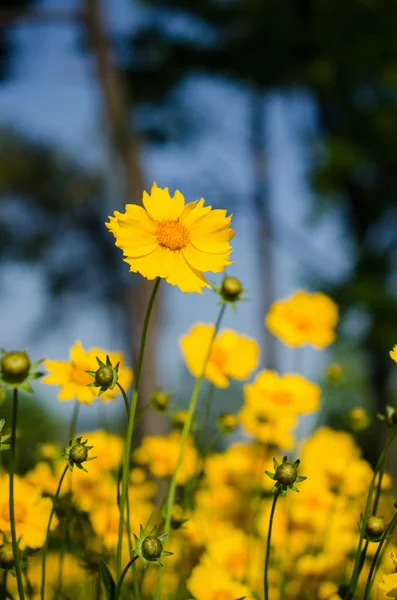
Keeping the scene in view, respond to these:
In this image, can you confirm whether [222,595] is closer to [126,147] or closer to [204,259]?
[204,259]

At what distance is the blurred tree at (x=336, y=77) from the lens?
5191 mm

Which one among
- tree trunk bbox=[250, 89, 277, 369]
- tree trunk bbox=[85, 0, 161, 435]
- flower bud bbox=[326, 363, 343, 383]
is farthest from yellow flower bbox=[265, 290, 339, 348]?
tree trunk bbox=[250, 89, 277, 369]

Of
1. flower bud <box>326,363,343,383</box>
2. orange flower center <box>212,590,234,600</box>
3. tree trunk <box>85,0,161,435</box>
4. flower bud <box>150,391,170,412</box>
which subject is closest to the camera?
orange flower center <box>212,590,234,600</box>

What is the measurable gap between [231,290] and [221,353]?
0.27 metres

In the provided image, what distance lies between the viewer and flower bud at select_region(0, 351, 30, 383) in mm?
470

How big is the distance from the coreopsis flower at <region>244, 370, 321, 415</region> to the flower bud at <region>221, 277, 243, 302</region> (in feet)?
0.97

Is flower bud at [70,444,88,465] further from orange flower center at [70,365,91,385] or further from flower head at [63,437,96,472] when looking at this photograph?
orange flower center at [70,365,91,385]

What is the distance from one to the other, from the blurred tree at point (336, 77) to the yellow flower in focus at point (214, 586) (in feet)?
13.6

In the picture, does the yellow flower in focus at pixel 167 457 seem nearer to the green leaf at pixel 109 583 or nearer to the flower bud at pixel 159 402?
the flower bud at pixel 159 402

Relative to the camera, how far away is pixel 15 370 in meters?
0.47

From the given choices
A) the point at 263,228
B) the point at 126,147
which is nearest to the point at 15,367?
the point at 126,147

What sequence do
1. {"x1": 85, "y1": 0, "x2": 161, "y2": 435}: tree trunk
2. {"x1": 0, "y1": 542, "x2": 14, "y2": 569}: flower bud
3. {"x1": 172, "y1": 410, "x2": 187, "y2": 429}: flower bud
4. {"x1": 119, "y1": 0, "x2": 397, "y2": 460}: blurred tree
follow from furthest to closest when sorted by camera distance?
{"x1": 119, "y1": 0, "x2": 397, "y2": 460}: blurred tree
{"x1": 85, "y1": 0, "x2": 161, "y2": 435}: tree trunk
{"x1": 172, "y1": 410, "x2": 187, "y2": 429}: flower bud
{"x1": 0, "y1": 542, "x2": 14, "y2": 569}: flower bud

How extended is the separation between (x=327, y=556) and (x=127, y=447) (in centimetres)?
48

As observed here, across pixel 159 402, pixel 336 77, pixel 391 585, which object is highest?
pixel 336 77
